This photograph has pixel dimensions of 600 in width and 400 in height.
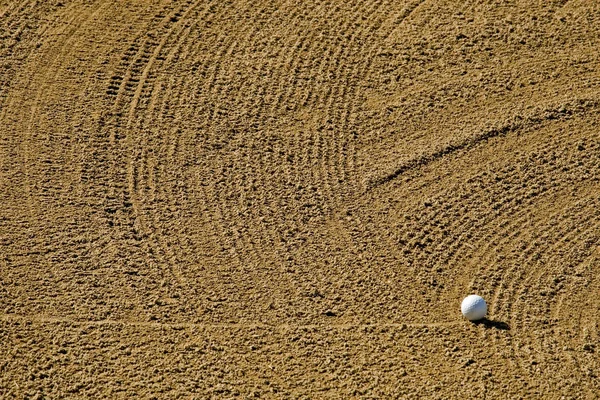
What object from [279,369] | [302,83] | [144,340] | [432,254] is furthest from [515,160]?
[144,340]

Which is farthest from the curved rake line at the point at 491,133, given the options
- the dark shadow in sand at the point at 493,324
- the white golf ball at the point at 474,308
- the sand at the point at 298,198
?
the dark shadow in sand at the point at 493,324

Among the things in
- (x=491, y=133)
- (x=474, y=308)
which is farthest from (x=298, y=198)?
Answer: (x=491, y=133)

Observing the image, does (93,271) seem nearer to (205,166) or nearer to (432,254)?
(205,166)

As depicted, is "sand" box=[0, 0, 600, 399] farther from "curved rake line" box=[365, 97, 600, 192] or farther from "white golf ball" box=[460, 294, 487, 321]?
"white golf ball" box=[460, 294, 487, 321]

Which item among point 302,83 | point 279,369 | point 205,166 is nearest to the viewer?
point 279,369

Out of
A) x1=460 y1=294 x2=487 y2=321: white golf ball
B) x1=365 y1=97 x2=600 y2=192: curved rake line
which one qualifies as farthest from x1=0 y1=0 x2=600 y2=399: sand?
x1=460 y1=294 x2=487 y2=321: white golf ball

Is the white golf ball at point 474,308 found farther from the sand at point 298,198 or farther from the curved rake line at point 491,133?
the curved rake line at point 491,133

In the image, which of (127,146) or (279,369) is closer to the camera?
(279,369)
